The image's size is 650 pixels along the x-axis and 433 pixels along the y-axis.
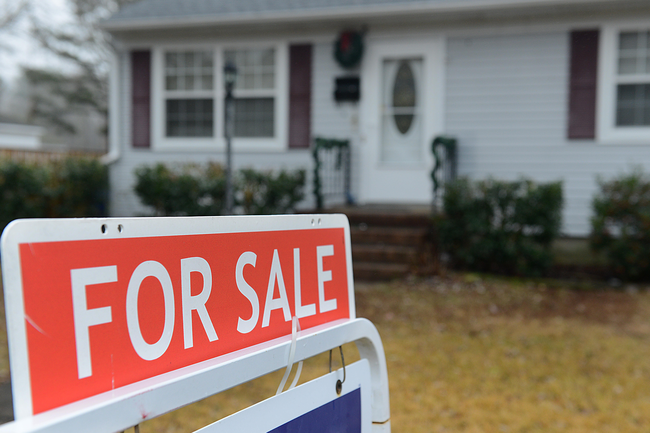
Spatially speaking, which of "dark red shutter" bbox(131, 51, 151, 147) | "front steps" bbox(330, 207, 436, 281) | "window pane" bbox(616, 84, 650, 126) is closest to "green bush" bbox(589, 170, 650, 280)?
"window pane" bbox(616, 84, 650, 126)

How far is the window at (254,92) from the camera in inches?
357

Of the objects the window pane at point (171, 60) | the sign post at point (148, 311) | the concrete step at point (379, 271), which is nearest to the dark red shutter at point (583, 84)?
the concrete step at point (379, 271)

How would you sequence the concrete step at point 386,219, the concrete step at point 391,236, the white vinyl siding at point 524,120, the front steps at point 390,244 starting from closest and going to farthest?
the front steps at point 390,244, the concrete step at point 391,236, the concrete step at point 386,219, the white vinyl siding at point 524,120

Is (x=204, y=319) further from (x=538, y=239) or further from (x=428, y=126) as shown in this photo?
(x=428, y=126)

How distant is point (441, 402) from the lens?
130 inches

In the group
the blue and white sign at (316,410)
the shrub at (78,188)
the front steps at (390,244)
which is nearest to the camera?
the blue and white sign at (316,410)

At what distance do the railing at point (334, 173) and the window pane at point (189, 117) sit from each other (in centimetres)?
232

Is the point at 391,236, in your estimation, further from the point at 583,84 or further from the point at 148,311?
the point at 148,311

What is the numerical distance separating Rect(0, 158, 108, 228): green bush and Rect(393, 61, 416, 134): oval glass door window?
16.3ft

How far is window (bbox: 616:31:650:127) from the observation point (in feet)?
24.7

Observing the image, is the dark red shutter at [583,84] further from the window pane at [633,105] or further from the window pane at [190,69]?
the window pane at [190,69]

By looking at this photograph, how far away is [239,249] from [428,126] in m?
7.68

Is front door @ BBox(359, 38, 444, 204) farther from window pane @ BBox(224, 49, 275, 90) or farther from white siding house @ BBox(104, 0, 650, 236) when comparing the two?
window pane @ BBox(224, 49, 275, 90)

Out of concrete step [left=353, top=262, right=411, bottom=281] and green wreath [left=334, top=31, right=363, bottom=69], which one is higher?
green wreath [left=334, top=31, right=363, bottom=69]
